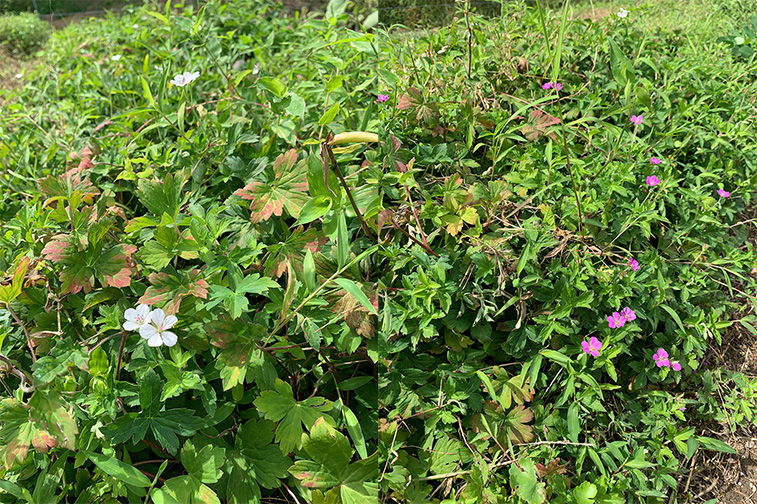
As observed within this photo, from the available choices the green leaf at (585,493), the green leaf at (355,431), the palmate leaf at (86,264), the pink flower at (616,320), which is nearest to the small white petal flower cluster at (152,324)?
the palmate leaf at (86,264)

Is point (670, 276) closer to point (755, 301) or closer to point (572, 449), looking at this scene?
point (755, 301)

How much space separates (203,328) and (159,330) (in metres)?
0.10

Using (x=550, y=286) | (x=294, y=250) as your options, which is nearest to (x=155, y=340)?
(x=294, y=250)

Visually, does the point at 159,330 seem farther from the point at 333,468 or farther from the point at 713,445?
the point at 713,445

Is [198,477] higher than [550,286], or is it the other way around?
[550,286]

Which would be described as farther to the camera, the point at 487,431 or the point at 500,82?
the point at 500,82

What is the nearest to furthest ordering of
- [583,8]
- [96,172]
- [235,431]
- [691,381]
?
[235,431], [691,381], [96,172], [583,8]

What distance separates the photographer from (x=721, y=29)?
2850 mm

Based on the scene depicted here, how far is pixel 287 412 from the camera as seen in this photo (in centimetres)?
124

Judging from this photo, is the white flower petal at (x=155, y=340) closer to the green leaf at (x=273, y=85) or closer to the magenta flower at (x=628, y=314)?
the green leaf at (x=273, y=85)

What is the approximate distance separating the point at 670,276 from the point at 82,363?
5.60 feet

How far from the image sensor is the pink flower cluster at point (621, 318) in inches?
57.6

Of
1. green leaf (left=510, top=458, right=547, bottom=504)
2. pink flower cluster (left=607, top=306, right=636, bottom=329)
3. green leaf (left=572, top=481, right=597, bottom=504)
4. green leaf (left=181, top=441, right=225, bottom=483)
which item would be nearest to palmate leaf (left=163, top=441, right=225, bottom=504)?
green leaf (left=181, top=441, right=225, bottom=483)

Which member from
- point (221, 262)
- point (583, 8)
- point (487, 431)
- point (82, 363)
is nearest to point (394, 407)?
point (487, 431)
